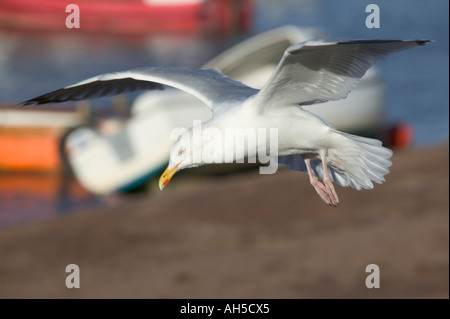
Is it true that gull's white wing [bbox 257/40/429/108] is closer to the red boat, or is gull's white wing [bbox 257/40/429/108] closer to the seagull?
the seagull

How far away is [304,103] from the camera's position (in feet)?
19.8

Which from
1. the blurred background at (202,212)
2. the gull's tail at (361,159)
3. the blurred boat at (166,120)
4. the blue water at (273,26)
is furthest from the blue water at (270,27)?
the gull's tail at (361,159)

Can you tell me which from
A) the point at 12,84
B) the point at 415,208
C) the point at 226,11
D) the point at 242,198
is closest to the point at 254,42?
the point at 242,198

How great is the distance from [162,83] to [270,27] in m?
44.4

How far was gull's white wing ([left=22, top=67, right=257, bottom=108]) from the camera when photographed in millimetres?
6320

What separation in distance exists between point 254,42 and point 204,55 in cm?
2354

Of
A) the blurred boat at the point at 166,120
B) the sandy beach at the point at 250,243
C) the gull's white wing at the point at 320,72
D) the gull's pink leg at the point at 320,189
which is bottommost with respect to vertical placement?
the gull's pink leg at the point at 320,189

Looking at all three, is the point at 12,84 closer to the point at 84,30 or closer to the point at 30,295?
the point at 84,30

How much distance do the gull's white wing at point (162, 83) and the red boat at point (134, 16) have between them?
39.1 meters

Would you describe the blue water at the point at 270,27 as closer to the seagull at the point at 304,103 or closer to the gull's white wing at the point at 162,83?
the gull's white wing at the point at 162,83

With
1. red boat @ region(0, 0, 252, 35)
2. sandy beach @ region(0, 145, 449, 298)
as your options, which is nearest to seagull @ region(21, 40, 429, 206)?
sandy beach @ region(0, 145, 449, 298)

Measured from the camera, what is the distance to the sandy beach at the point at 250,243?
13438mm

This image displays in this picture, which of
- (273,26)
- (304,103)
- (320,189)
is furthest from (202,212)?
(273,26)

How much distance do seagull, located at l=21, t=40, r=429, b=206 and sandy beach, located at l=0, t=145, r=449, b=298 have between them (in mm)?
6638
